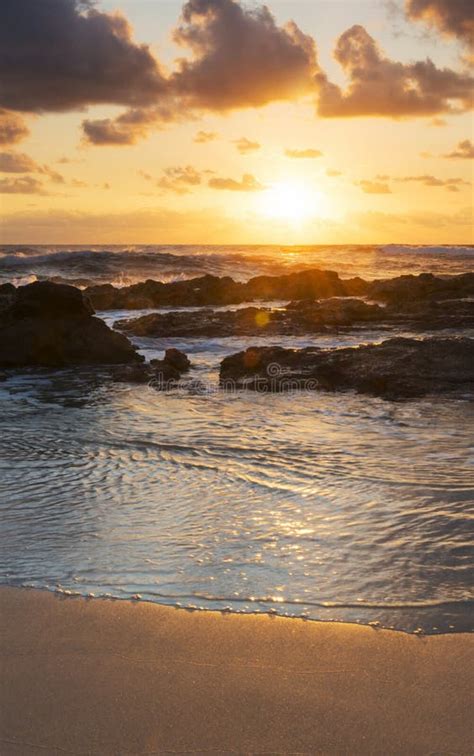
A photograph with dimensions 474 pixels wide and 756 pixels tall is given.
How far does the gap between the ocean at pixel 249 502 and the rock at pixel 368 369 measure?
48 centimetres

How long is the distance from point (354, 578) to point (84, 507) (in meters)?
1.95

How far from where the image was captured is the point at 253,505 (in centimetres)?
480

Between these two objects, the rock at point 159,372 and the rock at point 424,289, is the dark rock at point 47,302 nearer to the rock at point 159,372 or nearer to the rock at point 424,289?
the rock at point 159,372

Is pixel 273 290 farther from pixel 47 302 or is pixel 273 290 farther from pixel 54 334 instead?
pixel 54 334

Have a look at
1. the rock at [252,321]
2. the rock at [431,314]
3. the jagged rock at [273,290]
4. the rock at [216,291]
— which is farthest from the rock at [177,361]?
the rock at [216,291]

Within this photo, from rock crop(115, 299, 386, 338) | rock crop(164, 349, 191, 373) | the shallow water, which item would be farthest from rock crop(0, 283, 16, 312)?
the shallow water

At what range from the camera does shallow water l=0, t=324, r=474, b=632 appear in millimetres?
3486

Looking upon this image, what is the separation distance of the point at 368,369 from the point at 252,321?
7.74m

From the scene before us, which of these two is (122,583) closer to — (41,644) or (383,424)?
(41,644)

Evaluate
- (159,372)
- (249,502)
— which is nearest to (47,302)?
(159,372)

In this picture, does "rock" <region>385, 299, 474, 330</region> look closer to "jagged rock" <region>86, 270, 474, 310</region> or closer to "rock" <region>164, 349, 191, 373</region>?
"jagged rock" <region>86, 270, 474, 310</region>

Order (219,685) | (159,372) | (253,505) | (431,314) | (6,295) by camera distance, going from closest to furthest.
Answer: (219,685), (253,505), (159,372), (6,295), (431,314)

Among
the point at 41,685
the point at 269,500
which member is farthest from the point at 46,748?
the point at 269,500

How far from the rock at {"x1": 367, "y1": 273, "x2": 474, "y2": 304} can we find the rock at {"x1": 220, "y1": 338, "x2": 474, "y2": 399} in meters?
11.9
